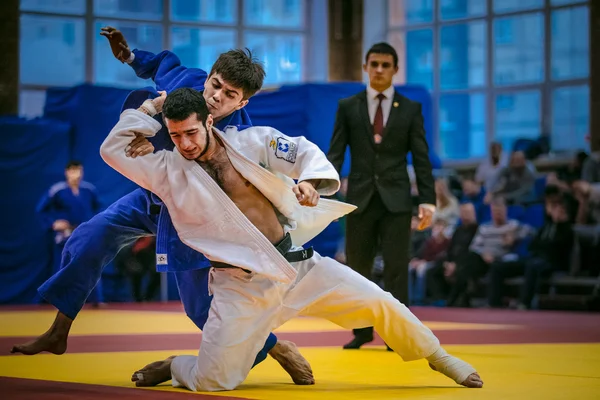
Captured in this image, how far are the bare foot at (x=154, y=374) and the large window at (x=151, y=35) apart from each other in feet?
34.3

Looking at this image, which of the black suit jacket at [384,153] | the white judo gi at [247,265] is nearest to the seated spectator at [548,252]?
the black suit jacket at [384,153]

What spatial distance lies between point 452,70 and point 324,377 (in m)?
11.0

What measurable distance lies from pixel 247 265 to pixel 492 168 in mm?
8745

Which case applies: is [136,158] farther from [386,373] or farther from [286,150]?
[386,373]

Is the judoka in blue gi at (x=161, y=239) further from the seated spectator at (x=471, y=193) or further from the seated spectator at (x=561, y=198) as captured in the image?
the seated spectator at (x=471, y=193)

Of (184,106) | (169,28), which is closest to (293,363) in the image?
(184,106)

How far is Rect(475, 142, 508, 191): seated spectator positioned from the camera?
11234mm

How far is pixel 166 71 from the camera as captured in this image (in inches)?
155

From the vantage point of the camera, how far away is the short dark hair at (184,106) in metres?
3.10

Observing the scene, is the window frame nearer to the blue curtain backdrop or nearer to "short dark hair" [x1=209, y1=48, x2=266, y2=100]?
the blue curtain backdrop

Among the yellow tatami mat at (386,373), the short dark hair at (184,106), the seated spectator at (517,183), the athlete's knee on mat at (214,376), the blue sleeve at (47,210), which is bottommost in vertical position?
the yellow tatami mat at (386,373)

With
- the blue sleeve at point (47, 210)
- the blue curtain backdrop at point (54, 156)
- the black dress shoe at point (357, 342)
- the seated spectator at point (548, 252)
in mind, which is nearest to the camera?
the black dress shoe at point (357, 342)

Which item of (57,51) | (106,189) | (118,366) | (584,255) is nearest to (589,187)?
(584,255)

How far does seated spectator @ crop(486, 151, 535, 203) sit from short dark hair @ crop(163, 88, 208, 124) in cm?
788
